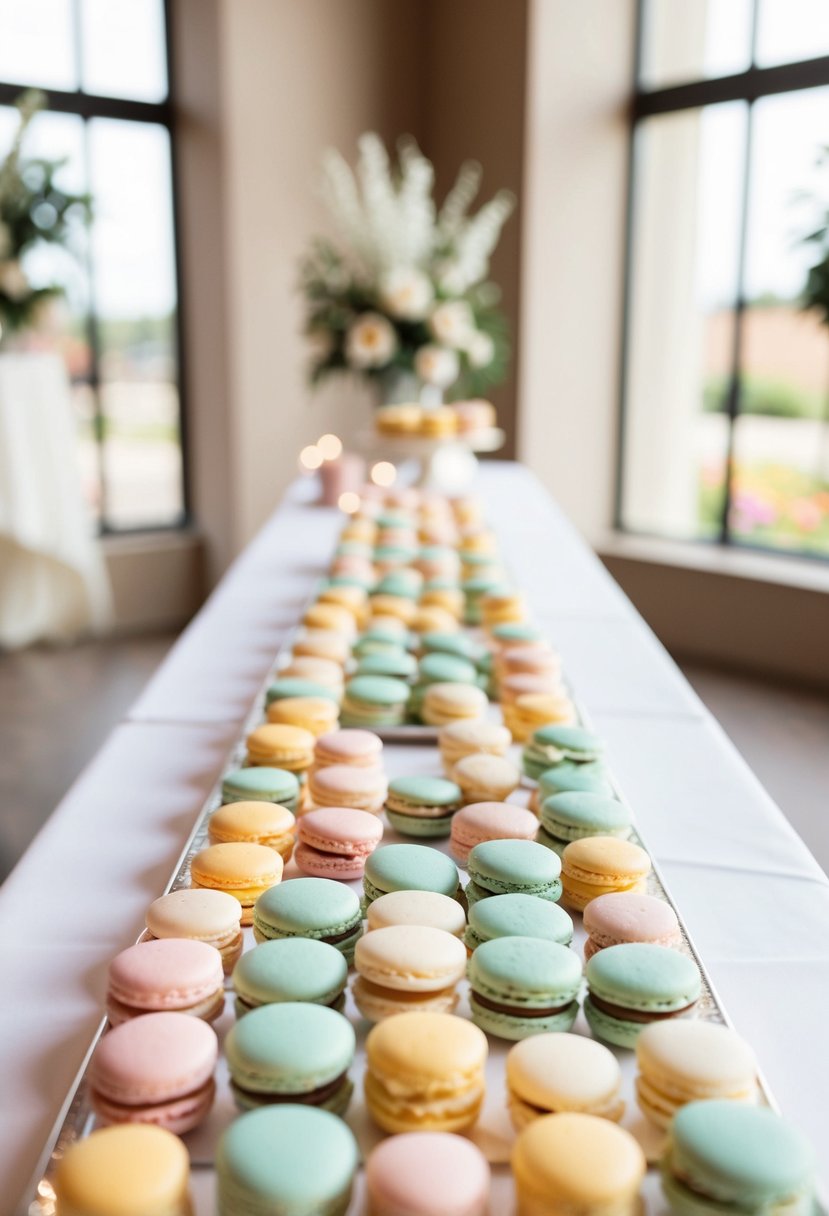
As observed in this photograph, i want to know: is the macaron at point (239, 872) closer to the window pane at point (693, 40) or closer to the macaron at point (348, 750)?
the macaron at point (348, 750)

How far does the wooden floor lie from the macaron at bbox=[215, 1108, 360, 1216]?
6.37ft

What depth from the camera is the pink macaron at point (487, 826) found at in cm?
91

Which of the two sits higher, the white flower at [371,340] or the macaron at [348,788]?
the white flower at [371,340]

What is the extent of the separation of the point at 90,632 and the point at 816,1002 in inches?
145

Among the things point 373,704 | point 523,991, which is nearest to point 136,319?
point 373,704

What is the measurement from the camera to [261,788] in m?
1.00

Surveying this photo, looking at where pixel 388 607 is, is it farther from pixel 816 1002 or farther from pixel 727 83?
pixel 727 83

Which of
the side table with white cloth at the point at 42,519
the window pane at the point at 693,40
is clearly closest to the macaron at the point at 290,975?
the side table with white cloth at the point at 42,519

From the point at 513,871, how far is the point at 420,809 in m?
0.18

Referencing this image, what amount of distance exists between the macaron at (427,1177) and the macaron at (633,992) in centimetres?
15

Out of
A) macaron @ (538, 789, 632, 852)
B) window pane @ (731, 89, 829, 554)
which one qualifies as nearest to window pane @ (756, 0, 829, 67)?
window pane @ (731, 89, 829, 554)

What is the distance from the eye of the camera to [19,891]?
956 millimetres

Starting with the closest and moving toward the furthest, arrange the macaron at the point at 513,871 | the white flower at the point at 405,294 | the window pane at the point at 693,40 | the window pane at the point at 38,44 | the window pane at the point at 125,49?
the macaron at the point at 513,871 → the white flower at the point at 405,294 → the window pane at the point at 693,40 → the window pane at the point at 38,44 → the window pane at the point at 125,49

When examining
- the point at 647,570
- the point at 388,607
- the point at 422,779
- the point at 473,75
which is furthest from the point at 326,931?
the point at 473,75
